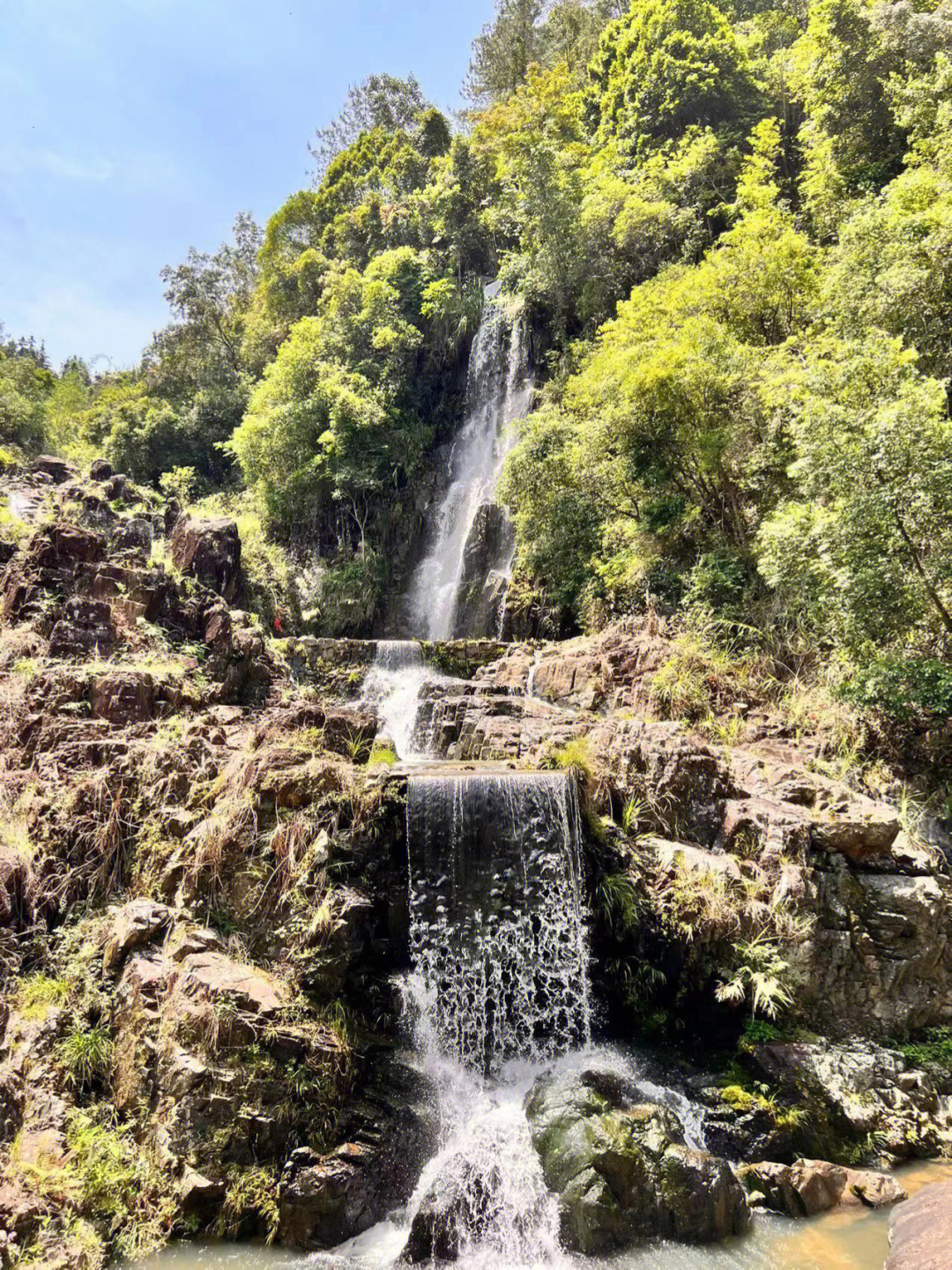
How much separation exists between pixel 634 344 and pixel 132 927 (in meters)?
13.7

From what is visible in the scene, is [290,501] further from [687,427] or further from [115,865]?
[115,865]

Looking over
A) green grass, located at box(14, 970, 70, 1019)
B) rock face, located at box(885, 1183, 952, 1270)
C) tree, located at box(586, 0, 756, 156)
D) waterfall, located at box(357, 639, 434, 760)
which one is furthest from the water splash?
tree, located at box(586, 0, 756, 156)

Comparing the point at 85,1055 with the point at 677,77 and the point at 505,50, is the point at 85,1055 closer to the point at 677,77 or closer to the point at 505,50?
the point at 677,77

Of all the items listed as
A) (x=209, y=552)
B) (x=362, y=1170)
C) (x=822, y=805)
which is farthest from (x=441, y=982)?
(x=209, y=552)

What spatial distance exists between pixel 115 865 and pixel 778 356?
12.3 m

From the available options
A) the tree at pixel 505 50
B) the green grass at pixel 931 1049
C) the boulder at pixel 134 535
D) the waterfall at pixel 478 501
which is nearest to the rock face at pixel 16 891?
the boulder at pixel 134 535

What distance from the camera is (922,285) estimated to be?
10492 mm

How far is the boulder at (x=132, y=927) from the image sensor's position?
6137mm

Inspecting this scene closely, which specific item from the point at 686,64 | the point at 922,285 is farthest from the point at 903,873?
A: the point at 686,64

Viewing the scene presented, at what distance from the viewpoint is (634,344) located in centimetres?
1423

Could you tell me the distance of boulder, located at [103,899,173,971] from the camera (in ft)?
20.1

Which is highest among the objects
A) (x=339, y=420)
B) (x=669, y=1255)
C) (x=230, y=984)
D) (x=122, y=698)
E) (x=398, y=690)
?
(x=339, y=420)

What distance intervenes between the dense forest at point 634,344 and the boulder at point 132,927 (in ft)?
27.2

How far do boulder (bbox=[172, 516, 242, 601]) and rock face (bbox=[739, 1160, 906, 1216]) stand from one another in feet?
39.3
